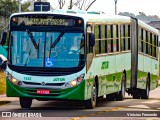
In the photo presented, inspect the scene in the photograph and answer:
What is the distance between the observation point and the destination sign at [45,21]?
22.5 m

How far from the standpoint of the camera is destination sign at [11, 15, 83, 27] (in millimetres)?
22531

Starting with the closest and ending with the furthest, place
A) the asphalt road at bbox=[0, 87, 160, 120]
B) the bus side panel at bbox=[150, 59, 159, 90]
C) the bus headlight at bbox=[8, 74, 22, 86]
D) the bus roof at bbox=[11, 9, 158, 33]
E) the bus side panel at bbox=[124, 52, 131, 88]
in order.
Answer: the asphalt road at bbox=[0, 87, 160, 120]
the bus headlight at bbox=[8, 74, 22, 86]
the bus roof at bbox=[11, 9, 158, 33]
the bus side panel at bbox=[124, 52, 131, 88]
the bus side panel at bbox=[150, 59, 159, 90]

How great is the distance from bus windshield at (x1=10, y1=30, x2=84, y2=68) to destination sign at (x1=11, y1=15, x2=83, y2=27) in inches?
10.2

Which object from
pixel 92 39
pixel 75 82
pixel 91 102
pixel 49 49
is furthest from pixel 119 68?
pixel 49 49

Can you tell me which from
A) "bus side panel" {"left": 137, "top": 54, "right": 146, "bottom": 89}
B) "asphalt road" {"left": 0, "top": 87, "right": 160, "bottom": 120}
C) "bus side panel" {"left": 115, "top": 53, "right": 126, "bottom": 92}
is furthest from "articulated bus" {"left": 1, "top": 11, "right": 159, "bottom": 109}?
"bus side panel" {"left": 137, "top": 54, "right": 146, "bottom": 89}

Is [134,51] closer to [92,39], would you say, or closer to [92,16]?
[92,16]

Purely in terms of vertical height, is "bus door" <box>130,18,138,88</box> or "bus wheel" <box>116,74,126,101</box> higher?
"bus door" <box>130,18,138,88</box>

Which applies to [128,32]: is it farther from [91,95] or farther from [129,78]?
[91,95]

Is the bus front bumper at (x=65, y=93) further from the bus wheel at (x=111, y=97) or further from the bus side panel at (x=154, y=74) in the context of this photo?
the bus side panel at (x=154, y=74)

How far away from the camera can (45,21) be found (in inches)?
891

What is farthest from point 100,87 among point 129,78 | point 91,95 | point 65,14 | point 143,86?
point 143,86

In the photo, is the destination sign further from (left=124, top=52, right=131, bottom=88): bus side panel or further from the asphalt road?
(left=124, top=52, right=131, bottom=88): bus side panel

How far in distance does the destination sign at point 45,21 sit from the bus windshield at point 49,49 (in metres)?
0.26

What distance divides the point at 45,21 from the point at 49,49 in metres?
0.90
